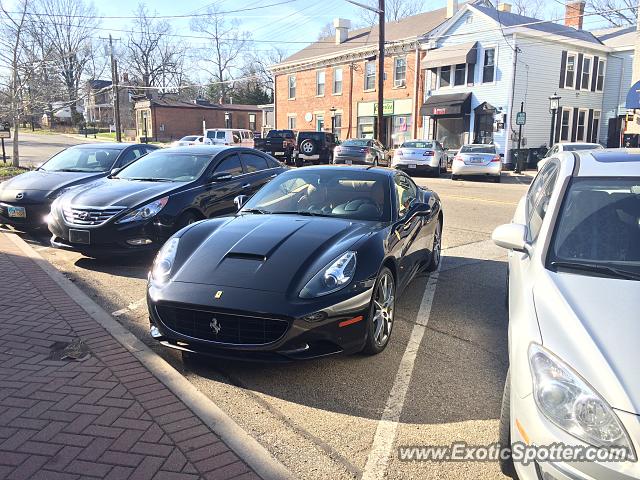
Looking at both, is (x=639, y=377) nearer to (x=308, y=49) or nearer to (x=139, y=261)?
(x=139, y=261)

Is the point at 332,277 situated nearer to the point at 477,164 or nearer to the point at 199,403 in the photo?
the point at 199,403

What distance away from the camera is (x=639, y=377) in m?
2.09

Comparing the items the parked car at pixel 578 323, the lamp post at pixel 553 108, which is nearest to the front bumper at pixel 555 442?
the parked car at pixel 578 323

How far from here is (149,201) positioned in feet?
22.2

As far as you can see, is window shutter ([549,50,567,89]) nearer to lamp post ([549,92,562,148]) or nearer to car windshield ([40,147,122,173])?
lamp post ([549,92,562,148])

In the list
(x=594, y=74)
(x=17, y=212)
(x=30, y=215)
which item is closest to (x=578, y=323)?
(x=30, y=215)

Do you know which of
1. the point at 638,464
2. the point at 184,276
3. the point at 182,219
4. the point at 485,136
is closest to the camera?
the point at 638,464

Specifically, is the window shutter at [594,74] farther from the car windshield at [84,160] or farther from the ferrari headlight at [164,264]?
the ferrari headlight at [164,264]

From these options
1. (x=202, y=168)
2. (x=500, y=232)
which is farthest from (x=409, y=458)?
(x=202, y=168)

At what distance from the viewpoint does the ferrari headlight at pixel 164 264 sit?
4094 millimetres

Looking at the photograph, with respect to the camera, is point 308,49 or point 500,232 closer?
point 500,232

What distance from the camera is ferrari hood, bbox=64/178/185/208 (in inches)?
263

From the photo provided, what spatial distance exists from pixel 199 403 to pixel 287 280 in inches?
38.8

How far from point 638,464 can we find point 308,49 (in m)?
42.8
